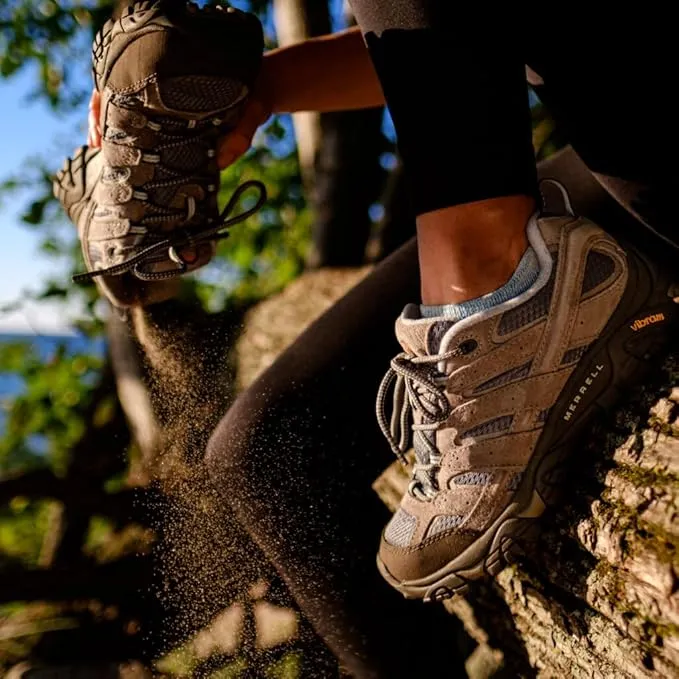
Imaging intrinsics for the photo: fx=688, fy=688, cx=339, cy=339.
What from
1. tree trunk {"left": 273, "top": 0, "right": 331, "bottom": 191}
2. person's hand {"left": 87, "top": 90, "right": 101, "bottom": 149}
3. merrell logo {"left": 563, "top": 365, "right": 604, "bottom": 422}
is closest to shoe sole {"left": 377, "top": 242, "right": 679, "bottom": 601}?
merrell logo {"left": 563, "top": 365, "right": 604, "bottom": 422}

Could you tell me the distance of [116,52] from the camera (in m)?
1.09

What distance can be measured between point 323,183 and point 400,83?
256cm

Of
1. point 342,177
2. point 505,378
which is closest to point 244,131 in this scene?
point 505,378

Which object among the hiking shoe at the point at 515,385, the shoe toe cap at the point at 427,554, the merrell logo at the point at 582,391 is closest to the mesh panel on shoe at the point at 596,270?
the hiking shoe at the point at 515,385

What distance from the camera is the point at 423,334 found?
94cm

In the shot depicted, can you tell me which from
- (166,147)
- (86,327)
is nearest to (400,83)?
(166,147)

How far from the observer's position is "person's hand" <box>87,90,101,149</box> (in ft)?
4.16

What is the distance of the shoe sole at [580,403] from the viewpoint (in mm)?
969

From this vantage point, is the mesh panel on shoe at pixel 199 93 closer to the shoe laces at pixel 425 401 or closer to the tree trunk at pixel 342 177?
the shoe laces at pixel 425 401

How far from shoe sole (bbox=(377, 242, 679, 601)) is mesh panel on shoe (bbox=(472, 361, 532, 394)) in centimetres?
8

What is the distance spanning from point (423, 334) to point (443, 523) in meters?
0.27

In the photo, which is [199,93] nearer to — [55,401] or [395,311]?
[395,311]

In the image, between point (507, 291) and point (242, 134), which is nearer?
point (507, 291)

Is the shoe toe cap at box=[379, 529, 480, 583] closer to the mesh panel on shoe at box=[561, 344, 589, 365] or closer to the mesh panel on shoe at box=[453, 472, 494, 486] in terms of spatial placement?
the mesh panel on shoe at box=[453, 472, 494, 486]
